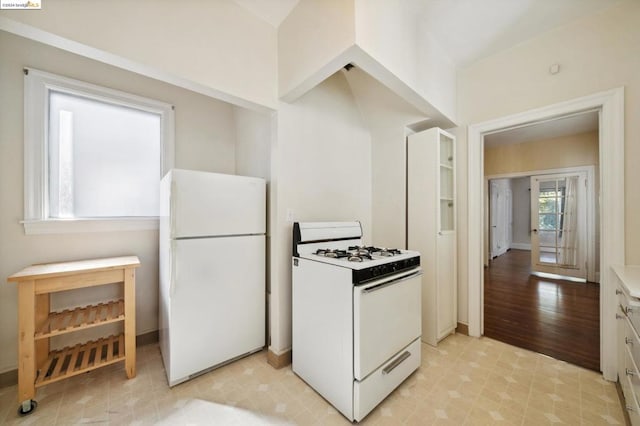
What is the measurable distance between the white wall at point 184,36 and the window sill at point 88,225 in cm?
145

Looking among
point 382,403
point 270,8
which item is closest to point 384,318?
Result: point 382,403

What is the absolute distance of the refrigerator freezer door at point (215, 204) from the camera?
1804 millimetres

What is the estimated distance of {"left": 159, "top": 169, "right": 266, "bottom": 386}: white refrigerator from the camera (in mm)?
1798

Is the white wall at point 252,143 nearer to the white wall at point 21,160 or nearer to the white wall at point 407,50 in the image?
the white wall at point 21,160

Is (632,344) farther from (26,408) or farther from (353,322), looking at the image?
(26,408)

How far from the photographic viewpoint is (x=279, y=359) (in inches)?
80.0

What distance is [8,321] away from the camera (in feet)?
5.94

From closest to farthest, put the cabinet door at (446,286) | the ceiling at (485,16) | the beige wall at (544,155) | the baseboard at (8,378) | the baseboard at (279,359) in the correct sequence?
1. the baseboard at (8,378)
2. the ceiling at (485,16)
3. the baseboard at (279,359)
4. the cabinet door at (446,286)
5. the beige wall at (544,155)

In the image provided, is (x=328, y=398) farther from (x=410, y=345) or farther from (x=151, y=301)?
(x=151, y=301)

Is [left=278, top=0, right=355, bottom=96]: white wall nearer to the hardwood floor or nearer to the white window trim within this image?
the white window trim

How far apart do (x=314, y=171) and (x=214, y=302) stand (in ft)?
4.78

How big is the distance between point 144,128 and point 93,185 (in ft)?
2.36

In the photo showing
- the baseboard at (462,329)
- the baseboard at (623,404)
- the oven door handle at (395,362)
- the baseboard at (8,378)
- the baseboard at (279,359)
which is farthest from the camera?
the baseboard at (462,329)

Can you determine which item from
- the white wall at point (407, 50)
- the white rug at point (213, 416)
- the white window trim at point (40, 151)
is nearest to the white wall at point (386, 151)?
the white wall at point (407, 50)
